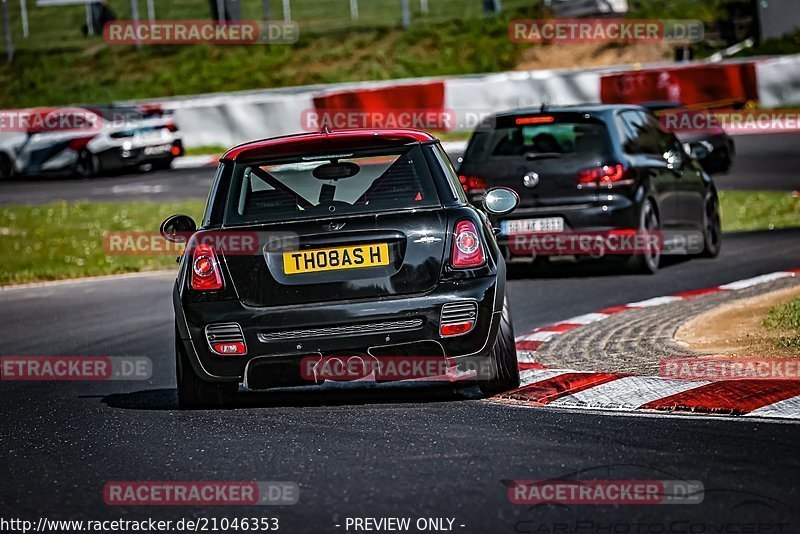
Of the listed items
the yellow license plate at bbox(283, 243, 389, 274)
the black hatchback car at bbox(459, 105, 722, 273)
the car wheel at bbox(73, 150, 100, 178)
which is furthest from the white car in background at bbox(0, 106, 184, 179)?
the yellow license plate at bbox(283, 243, 389, 274)

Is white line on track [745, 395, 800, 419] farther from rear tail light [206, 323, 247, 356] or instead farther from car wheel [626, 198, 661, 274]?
car wheel [626, 198, 661, 274]

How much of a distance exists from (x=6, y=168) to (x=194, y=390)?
25.3m

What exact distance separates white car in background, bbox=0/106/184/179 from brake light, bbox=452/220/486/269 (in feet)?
76.3

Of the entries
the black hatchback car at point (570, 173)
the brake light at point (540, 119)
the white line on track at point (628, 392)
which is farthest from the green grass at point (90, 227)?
the white line on track at point (628, 392)

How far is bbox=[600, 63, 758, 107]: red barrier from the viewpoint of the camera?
30.2m

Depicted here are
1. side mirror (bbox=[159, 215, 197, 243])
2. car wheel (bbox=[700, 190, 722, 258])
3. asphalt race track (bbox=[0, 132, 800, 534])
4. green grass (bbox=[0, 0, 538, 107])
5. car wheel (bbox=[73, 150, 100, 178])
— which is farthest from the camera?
green grass (bbox=[0, 0, 538, 107])

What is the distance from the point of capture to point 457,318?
7.50 m

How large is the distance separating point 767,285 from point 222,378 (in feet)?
19.2

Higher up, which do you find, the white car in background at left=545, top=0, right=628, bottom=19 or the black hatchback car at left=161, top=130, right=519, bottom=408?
the black hatchback car at left=161, top=130, right=519, bottom=408

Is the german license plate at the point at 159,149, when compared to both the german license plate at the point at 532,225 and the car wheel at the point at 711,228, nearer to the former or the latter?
the car wheel at the point at 711,228

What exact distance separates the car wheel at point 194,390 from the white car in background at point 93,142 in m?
22.8

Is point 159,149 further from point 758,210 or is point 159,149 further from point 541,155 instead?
point 541,155

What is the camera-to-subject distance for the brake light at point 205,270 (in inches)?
299

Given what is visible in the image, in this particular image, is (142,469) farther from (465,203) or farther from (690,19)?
(690,19)
